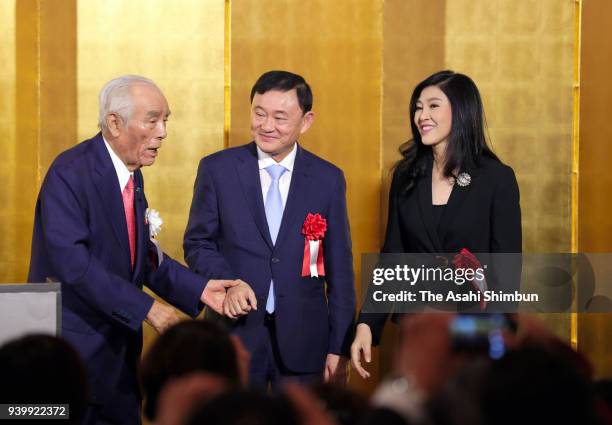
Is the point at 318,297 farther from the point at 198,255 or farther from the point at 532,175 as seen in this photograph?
the point at 532,175

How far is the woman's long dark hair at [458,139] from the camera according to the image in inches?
134

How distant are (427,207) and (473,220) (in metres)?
0.15

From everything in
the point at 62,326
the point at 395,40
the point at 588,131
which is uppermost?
the point at 395,40

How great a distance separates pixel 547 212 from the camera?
473 centimetres

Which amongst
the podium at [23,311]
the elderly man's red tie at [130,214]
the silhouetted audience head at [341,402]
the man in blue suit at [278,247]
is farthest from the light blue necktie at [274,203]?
the silhouetted audience head at [341,402]

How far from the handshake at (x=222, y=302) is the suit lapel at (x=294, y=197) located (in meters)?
0.28

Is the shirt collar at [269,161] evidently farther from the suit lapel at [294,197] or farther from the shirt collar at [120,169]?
the shirt collar at [120,169]

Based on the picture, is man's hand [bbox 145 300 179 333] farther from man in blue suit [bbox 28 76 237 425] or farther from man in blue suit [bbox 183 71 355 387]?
man in blue suit [bbox 183 71 355 387]

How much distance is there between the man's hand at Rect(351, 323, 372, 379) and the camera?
10.8ft

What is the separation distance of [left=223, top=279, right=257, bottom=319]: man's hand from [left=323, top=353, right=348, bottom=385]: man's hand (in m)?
0.39

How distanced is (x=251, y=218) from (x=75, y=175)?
2.13 feet

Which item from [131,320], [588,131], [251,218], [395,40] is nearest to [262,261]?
[251,218]

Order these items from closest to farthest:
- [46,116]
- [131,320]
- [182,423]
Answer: [182,423] → [131,320] → [46,116]

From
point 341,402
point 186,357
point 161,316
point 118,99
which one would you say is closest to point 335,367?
point 161,316
